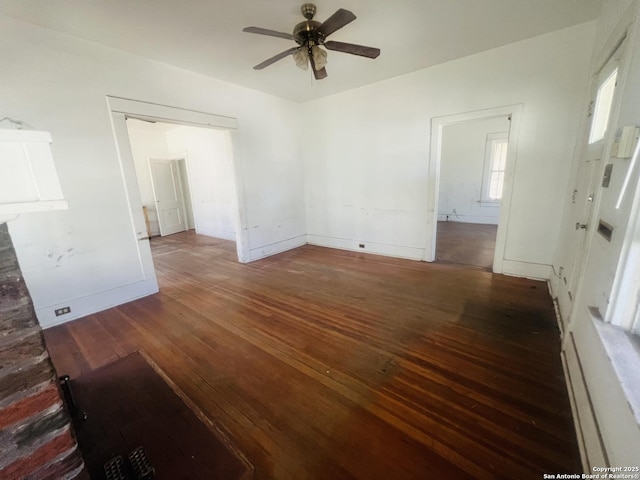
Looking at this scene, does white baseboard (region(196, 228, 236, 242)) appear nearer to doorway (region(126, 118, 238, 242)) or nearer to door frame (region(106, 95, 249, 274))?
doorway (region(126, 118, 238, 242))

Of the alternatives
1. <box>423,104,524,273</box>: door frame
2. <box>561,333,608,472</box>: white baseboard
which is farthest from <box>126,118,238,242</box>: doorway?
<box>561,333,608,472</box>: white baseboard

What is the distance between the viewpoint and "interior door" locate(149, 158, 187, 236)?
6.89m

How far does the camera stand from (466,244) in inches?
200

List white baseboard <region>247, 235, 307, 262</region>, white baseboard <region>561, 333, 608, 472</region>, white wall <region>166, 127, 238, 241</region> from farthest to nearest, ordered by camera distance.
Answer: white wall <region>166, 127, 238, 241</region>
white baseboard <region>247, 235, 307, 262</region>
white baseboard <region>561, 333, 608, 472</region>

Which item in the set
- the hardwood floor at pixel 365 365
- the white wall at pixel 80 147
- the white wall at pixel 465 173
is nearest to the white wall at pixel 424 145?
the hardwood floor at pixel 365 365

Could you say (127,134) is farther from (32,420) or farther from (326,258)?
(32,420)

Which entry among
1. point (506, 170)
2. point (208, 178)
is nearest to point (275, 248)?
point (208, 178)

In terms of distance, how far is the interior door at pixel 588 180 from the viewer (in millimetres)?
1939

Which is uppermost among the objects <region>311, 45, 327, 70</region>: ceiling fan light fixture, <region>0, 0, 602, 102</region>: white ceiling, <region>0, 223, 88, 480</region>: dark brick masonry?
<region>0, 0, 602, 102</region>: white ceiling

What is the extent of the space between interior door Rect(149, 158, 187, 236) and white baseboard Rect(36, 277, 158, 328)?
14.2 ft

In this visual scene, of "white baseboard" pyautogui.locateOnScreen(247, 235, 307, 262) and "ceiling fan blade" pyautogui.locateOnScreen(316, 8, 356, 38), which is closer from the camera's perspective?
"ceiling fan blade" pyautogui.locateOnScreen(316, 8, 356, 38)

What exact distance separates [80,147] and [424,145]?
434 centimetres

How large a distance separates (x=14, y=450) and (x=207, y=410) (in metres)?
1.35

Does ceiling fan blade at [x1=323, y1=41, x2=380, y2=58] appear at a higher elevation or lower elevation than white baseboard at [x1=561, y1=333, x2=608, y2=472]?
higher
